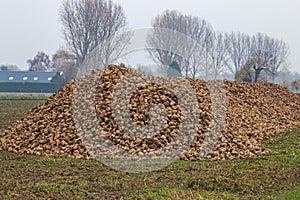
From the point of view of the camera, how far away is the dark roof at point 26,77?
59.3 metres

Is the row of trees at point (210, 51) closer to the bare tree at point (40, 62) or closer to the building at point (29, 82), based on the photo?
the building at point (29, 82)

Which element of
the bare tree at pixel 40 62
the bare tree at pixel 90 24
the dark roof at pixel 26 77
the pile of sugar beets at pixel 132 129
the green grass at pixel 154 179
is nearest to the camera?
the green grass at pixel 154 179

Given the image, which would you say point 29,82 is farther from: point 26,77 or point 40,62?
point 40,62

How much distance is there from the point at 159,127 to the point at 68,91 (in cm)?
351

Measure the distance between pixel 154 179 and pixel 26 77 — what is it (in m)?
56.2

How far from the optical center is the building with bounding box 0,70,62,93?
54444 millimetres

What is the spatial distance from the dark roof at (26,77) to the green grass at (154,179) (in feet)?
164

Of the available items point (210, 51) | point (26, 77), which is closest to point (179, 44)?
point (210, 51)

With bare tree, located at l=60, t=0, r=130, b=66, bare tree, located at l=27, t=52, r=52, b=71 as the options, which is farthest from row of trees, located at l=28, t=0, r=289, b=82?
bare tree, located at l=27, t=52, r=52, b=71

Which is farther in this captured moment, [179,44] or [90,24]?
[90,24]

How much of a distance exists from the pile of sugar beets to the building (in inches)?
1501

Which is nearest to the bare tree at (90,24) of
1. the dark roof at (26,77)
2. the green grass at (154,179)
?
the dark roof at (26,77)

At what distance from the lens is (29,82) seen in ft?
189

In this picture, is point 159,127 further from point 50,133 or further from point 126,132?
point 50,133
